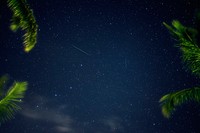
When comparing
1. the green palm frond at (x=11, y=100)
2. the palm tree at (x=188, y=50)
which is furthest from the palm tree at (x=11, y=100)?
the palm tree at (x=188, y=50)

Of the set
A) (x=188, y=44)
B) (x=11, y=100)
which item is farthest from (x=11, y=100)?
(x=188, y=44)

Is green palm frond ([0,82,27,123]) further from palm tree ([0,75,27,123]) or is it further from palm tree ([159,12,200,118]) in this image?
palm tree ([159,12,200,118])

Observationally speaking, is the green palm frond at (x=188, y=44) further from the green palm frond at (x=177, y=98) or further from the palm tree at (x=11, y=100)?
the palm tree at (x=11, y=100)

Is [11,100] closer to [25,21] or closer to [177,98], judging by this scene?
[25,21]

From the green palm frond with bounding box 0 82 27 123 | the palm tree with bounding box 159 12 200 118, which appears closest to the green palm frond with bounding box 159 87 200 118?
the palm tree with bounding box 159 12 200 118

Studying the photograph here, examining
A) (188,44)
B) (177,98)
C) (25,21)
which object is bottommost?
(177,98)

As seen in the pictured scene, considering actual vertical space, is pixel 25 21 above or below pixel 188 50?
above
